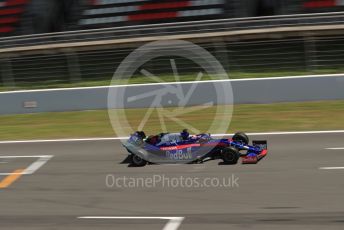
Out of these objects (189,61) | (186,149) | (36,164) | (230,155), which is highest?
(189,61)

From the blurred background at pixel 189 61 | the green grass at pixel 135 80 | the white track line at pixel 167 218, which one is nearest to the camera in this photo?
the white track line at pixel 167 218

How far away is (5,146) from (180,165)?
6792 millimetres

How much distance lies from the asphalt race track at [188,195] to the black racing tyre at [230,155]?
0.17m

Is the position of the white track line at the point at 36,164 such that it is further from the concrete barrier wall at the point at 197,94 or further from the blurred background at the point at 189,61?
the concrete barrier wall at the point at 197,94

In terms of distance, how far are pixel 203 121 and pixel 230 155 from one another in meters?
6.13

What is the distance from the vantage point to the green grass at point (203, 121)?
54.0 feet

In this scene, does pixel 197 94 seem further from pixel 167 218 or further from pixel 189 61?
pixel 167 218

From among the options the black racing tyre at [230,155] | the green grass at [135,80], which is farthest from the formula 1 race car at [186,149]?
the green grass at [135,80]

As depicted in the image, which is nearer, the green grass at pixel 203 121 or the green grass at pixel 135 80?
the green grass at pixel 203 121

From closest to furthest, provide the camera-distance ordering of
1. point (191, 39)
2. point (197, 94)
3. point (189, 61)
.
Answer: point (197, 94) → point (189, 61) → point (191, 39)

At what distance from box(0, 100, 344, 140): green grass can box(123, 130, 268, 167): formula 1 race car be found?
426 centimetres

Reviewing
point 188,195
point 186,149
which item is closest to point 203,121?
point 186,149

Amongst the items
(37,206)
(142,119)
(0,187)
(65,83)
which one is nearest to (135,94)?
(142,119)

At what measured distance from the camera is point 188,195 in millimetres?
9914
